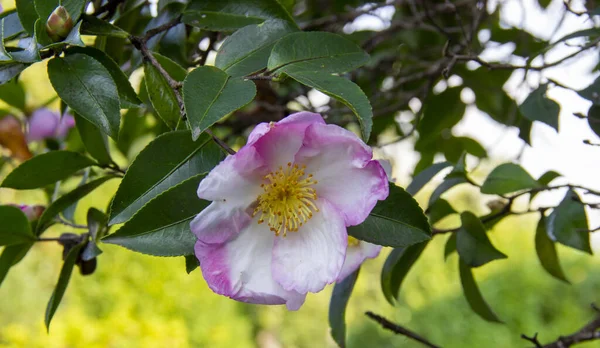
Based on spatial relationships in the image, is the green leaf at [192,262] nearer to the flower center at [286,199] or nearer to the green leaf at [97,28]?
the flower center at [286,199]

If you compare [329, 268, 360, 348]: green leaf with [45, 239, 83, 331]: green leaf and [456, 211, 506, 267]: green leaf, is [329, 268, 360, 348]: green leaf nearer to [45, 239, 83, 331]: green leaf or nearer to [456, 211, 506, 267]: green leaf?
[456, 211, 506, 267]: green leaf

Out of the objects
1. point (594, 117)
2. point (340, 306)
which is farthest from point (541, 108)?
point (340, 306)

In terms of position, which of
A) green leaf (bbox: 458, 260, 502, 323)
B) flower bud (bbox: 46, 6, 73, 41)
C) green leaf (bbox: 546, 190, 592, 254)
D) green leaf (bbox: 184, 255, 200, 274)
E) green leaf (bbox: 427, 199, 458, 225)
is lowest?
green leaf (bbox: 458, 260, 502, 323)

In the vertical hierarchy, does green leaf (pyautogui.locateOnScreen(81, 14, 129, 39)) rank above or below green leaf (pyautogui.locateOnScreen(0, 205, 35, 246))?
above

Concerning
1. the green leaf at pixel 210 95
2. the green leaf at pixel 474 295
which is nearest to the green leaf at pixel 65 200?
the green leaf at pixel 210 95

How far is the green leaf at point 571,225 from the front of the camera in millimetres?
722

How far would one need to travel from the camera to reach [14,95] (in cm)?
107

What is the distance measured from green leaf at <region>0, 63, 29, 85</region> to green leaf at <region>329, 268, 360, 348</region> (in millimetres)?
438

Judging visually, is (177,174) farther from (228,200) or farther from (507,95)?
(507,95)

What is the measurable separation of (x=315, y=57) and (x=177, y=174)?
17cm

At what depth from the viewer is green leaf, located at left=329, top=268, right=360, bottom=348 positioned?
2.46 feet

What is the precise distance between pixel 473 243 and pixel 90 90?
48 centimetres

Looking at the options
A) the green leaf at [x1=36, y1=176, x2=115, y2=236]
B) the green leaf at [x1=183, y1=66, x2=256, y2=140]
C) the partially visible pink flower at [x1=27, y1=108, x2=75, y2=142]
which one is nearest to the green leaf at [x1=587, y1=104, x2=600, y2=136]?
the green leaf at [x1=183, y1=66, x2=256, y2=140]

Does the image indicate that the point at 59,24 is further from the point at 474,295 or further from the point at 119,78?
the point at 474,295
